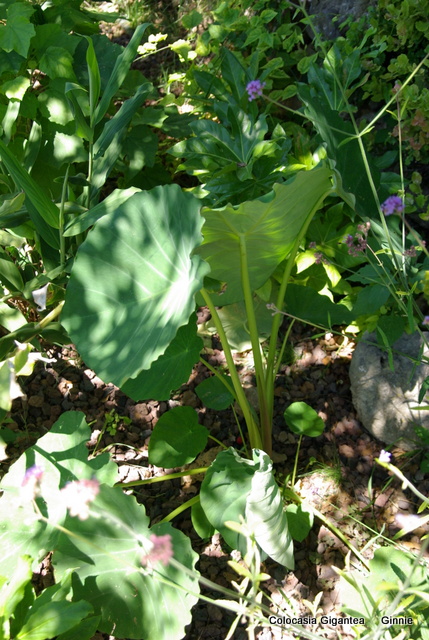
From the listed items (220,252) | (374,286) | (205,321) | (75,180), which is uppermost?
(75,180)

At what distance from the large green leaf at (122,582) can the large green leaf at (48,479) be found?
0.08m

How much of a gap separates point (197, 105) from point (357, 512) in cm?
161

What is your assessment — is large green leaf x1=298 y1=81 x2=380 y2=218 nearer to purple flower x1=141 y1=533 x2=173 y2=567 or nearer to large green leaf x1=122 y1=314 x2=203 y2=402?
large green leaf x1=122 y1=314 x2=203 y2=402

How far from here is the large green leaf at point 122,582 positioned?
1.34m

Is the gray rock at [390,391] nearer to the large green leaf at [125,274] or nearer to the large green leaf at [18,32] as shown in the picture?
the large green leaf at [125,274]

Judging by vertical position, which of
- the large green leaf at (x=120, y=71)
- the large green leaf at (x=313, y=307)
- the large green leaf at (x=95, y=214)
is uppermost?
the large green leaf at (x=120, y=71)

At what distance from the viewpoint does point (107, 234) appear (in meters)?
1.42

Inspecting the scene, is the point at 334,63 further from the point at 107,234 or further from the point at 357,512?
the point at 357,512

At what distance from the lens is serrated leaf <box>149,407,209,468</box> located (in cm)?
165

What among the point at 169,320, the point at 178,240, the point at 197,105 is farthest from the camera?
the point at 197,105

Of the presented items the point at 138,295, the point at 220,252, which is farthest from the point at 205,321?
the point at 138,295

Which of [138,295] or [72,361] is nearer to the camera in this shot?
[138,295]

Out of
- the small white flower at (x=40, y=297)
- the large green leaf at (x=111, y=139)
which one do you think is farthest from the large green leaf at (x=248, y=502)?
the large green leaf at (x=111, y=139)

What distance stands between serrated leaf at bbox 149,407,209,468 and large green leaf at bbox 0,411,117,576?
192 millimetres
